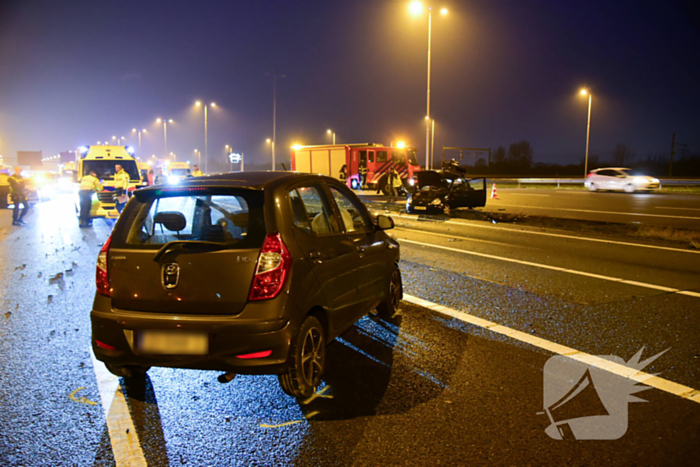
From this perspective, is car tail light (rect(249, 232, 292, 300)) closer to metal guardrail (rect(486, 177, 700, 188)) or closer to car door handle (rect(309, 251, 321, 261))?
car door handle (rect(309, 251, 321, 261))

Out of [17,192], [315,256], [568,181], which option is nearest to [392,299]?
[315,256]

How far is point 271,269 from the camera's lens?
356 centimetres

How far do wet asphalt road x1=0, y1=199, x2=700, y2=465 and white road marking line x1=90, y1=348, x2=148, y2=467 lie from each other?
0.13 ft

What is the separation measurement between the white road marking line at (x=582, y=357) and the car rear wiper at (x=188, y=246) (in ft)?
9.81

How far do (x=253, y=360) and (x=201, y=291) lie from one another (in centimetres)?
56

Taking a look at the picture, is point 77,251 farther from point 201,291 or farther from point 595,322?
point 595,322

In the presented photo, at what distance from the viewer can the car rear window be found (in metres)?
3.70

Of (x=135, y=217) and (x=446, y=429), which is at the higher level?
(x=135, y=217)

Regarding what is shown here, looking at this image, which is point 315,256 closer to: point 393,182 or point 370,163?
point 393,182

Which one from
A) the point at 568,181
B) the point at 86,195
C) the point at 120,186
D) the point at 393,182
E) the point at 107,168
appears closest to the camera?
the point at 86,195

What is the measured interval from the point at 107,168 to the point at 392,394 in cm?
1835

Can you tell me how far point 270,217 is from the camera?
12.1 feet

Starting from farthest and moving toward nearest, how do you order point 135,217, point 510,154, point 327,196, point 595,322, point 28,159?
point 510,154 → point 28,159 → point 595,322 → point 327,196 → point 135,217

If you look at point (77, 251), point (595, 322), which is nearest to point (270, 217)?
point (595, 322)
